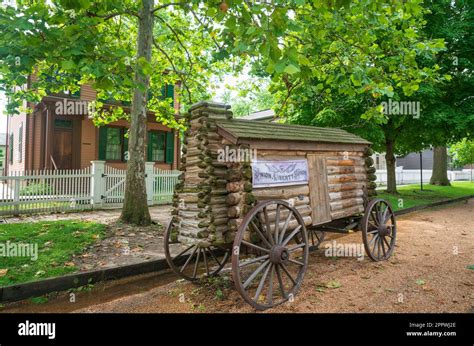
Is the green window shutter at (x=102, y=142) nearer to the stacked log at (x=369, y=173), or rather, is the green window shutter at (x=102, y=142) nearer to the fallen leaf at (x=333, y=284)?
the stacked log at (x=369, y=173)

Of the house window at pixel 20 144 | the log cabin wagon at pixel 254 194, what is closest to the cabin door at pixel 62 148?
the house window at pixel 20 144

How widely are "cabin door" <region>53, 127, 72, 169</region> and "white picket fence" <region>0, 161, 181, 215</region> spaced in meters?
5.28

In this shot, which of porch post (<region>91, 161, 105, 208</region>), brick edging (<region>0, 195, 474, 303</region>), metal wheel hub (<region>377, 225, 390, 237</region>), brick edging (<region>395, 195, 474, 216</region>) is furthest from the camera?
brick edging (<region>395, 195, 474, 216</region>)

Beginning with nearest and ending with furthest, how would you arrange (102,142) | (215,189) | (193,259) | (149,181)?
1. (215,189)
2. (193,259)
3. (149,181)
4. (102,142)

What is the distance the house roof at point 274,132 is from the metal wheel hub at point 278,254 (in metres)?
1.54

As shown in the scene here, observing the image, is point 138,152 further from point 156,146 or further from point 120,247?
point 156,146

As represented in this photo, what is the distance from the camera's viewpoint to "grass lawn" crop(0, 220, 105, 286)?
5.07 metres

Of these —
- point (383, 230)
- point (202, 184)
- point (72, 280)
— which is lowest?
point (72, 280)

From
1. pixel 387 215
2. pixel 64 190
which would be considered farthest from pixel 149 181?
pixel 387 215

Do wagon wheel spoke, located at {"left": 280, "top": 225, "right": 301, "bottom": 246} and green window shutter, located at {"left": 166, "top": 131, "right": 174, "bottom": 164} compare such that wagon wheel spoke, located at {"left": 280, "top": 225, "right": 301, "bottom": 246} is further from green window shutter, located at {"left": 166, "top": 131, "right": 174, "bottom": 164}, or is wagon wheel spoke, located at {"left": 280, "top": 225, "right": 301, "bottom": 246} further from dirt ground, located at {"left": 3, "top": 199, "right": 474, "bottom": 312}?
green window shutter, located at {"left": 166, "top": 131, "right": 174, "bottom": 164}

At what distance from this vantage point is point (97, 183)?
38.3 feet

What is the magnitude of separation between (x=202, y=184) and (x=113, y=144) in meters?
15.8

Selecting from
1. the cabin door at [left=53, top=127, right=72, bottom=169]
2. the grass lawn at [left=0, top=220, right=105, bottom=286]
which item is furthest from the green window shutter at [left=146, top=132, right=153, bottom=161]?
the grass lawn at [left=0, top=220, right=105, bottom=286]
